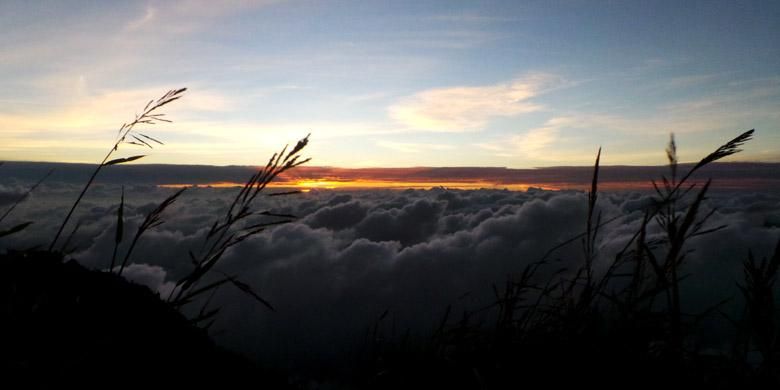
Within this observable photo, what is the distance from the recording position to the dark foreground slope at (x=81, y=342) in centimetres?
137

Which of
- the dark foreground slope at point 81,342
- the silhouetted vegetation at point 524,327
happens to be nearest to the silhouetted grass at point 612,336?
the silhouetted vegetation at point 524,327

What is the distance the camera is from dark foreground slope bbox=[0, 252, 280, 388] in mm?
1368

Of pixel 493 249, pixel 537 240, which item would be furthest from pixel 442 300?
pixel 537 240

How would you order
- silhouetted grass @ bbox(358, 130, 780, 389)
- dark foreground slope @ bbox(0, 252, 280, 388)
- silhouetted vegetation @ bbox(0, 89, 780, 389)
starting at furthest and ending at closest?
1. silhouetted grass @ bbox(358, 130, 780, 389)
2. silhouetted vegetation @ bbox(0, 89, 780, 389)
3. dark foreground slope @ bbox(0, 252, 280, 388)

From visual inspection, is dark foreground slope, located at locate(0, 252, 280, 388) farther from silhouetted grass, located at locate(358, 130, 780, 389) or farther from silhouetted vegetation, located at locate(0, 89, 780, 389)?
silhouetted grass, located at locate(358, 130, 780, 389)

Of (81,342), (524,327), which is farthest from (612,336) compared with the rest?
(81,342)

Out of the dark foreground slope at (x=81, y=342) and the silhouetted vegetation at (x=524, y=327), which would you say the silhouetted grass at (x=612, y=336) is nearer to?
the silhouetted vegetation at (x=524, y=327)

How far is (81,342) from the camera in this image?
178 centimetres

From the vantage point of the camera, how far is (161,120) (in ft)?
8.20

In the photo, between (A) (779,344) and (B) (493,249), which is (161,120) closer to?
(A) (779,344)

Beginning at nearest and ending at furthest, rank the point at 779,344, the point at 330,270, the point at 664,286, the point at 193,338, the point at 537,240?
the point at 779,344 → the point at 664,286 → the point at 193,338 → the point at 537,240 → the point at 330,270

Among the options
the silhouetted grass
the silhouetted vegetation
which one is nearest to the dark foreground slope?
the silhouetted vegetation

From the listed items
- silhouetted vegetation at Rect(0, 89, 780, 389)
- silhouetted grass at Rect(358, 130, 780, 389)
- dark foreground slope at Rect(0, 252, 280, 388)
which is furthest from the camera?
silhouetted grass at Rect(358, 130, 780, 389)

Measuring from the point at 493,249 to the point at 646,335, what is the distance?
166 m
